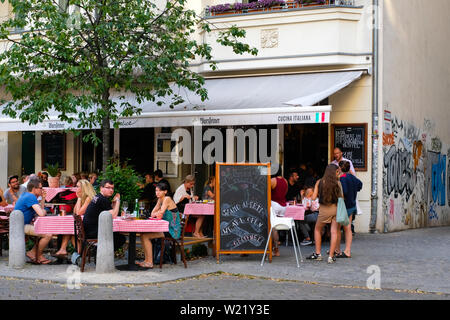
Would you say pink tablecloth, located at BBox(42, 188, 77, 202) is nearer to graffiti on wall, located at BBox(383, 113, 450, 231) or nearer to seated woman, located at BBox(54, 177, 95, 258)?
seated woman, located at BBox(54, 177, 95, 258)

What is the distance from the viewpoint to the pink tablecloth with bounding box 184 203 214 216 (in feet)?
47.4

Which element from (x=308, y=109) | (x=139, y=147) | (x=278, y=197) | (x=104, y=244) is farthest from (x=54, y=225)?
(x=139, y=147)

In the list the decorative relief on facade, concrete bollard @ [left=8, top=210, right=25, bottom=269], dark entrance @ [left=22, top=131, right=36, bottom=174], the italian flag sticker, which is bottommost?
concrete bollard @ [left=8, top=210, right=25, bottom=269]

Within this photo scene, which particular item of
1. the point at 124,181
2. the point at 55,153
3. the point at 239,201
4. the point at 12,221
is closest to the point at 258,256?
the point at 239,201

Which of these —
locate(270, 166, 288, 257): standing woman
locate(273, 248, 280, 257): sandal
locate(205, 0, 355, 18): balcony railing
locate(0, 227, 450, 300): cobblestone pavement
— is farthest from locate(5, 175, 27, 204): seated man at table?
locate(205, 0, 355, 18): balcony railing

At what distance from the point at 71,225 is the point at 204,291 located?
326 centimetres

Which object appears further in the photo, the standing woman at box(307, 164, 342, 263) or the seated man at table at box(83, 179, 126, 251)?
the standing woman at box(307, 164, 342, 263)

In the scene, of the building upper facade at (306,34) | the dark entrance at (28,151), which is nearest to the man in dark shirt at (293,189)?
the building upper facade at (306,34)

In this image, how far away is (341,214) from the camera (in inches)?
470

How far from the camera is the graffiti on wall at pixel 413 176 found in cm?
1730

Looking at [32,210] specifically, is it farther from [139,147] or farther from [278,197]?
[139,147]

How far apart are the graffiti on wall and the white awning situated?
2.20 metres

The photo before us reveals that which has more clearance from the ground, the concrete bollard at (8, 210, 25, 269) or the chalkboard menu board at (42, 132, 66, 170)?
the chalkboard menu board at (42, 132, 66, 170)
